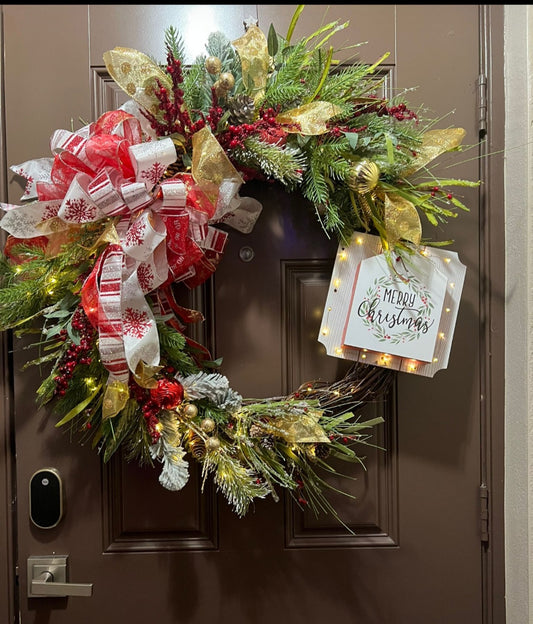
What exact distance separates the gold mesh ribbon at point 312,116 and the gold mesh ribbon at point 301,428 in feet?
1.78

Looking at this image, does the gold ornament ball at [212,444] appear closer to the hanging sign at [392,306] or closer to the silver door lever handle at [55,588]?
the hanging sign at [392,306]

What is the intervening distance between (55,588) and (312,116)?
3.63ft

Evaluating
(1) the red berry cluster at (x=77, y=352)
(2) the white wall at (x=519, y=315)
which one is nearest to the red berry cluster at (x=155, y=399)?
(1) the red berry cluster at (x=77, y=352)

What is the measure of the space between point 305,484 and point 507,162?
83cm

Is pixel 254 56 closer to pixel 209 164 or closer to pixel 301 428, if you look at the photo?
pixel 209 164

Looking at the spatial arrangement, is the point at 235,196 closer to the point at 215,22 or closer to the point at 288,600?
the point at 215,22

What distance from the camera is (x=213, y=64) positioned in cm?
87

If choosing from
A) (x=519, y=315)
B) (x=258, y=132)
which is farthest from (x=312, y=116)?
(x=519, y=315)

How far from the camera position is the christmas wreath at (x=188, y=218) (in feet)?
2.87

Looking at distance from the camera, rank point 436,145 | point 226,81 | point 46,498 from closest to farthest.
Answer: point 226,81, point 436,145, point 46,498

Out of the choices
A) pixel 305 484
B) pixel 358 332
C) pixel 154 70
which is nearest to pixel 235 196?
pixel 154 70

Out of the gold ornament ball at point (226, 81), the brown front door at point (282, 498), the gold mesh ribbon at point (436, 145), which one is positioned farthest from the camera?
the brown front door at point (282, 498)

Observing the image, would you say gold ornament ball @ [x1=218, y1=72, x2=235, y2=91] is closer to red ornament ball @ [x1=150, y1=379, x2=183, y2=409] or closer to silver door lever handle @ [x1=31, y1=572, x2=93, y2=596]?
red ornament ball @ [x1=150, y1=379, x2=183, y2=409]

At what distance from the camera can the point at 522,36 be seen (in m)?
1.00
